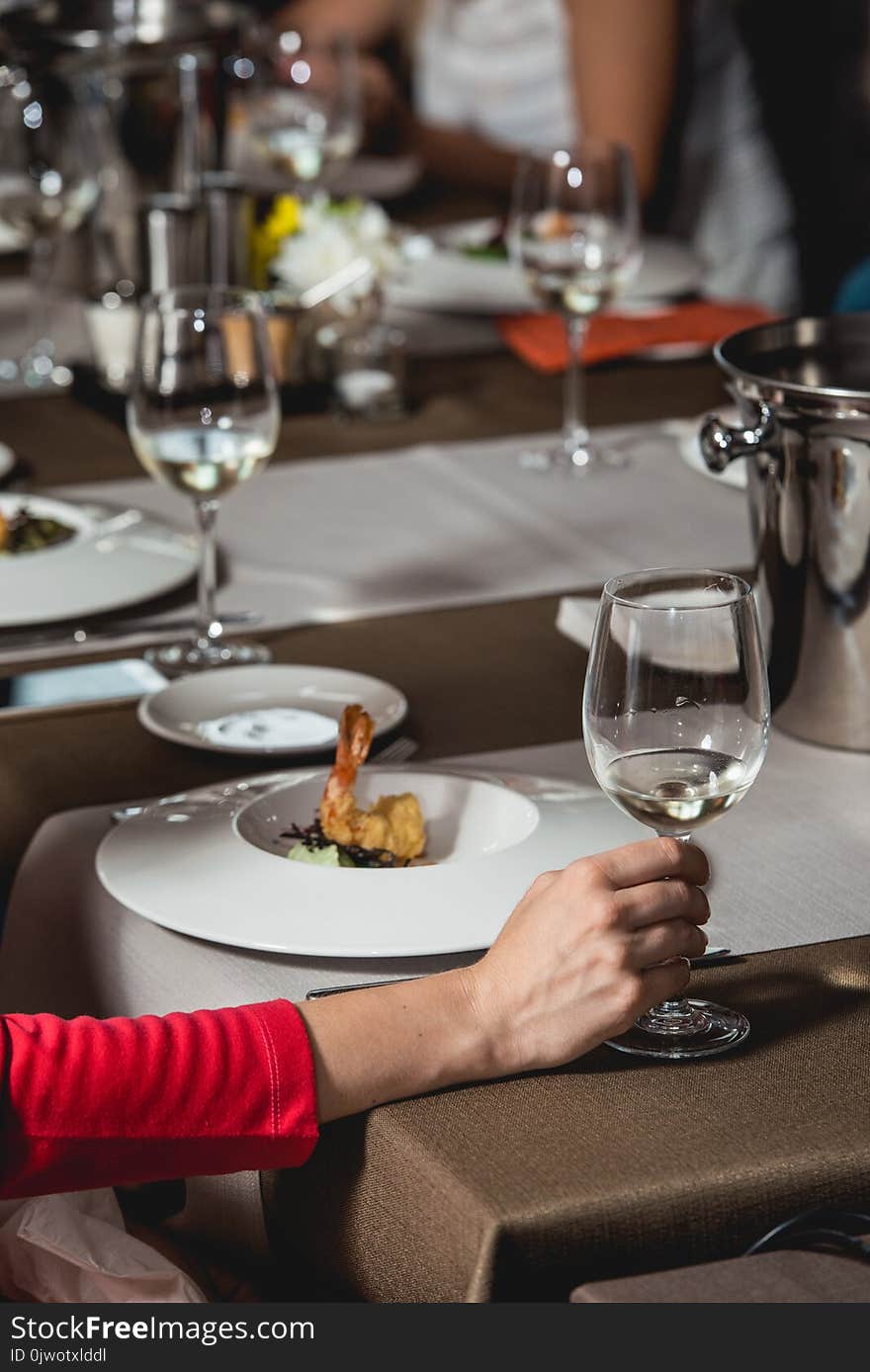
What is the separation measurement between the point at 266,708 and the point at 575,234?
725mm

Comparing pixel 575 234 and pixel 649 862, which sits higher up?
pixel 575 234

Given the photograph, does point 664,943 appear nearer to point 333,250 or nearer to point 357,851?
point 357,851

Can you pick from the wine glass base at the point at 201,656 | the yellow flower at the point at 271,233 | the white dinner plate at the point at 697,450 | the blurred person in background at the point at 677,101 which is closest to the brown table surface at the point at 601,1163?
the wine glass base at the point at 201,656

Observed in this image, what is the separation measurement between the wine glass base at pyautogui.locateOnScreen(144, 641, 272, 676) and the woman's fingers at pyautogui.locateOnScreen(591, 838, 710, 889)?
17.3 inches

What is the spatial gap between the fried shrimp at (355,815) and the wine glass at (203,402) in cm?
30

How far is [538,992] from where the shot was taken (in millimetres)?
691

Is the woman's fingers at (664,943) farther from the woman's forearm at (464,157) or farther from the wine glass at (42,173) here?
the woman's forearm at (464,157)

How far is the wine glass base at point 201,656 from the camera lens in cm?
111

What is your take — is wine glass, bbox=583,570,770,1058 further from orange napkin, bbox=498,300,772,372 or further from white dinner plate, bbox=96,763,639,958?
orange napkin, bbox=498,300,772,372

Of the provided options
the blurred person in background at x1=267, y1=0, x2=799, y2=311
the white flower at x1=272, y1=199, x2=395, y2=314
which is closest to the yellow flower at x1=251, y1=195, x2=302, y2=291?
the white flower at x1=272, y1=199, x2=395, y2=314

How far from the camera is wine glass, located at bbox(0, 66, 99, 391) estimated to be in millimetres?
1800

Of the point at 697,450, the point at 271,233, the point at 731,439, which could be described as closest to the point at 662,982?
the point at 731,439

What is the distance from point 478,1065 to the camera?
2.24ft

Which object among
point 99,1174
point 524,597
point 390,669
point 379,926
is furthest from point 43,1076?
point 524,597
